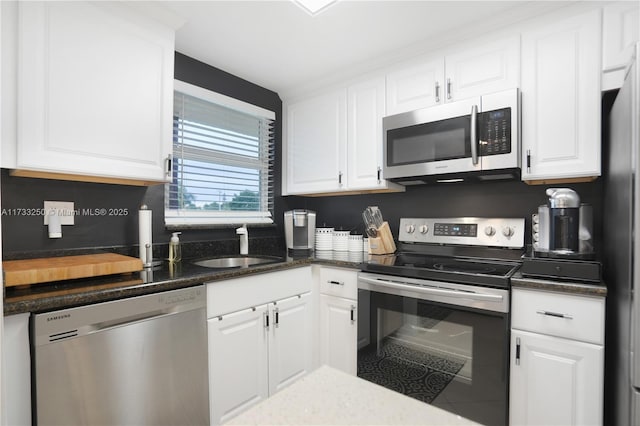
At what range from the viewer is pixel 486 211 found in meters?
2.15

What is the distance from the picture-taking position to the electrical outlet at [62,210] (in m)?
1.62

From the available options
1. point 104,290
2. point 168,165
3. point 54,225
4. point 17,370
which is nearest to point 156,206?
point 168,165

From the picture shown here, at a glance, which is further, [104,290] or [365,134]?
[365,134]

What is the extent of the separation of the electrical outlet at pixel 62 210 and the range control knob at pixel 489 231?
7.92 ft

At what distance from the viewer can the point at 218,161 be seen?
8.00 ft

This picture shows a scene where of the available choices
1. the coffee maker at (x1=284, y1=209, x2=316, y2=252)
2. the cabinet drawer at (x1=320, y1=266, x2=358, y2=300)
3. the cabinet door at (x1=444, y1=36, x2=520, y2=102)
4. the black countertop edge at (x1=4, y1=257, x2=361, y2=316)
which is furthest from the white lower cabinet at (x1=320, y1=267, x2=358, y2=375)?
the cabinet door at (x1=444, y1=36, x2=520, y2=102)

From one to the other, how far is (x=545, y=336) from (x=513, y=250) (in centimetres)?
69

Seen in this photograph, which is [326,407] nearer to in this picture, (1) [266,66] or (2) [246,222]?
(2) [246,222]

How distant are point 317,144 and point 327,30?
2.93 ft

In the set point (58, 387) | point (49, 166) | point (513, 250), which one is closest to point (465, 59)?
point (513, 250)

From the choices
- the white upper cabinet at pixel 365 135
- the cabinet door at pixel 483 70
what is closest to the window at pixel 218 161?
the white upper cabinet at pixel 365 135

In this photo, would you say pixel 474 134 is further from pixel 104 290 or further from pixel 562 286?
pixel 104 290

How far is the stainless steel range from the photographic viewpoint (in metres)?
1.52

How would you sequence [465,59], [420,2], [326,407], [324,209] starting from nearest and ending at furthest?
[326,407] → [420,2] → [465,59] → [324,209]
